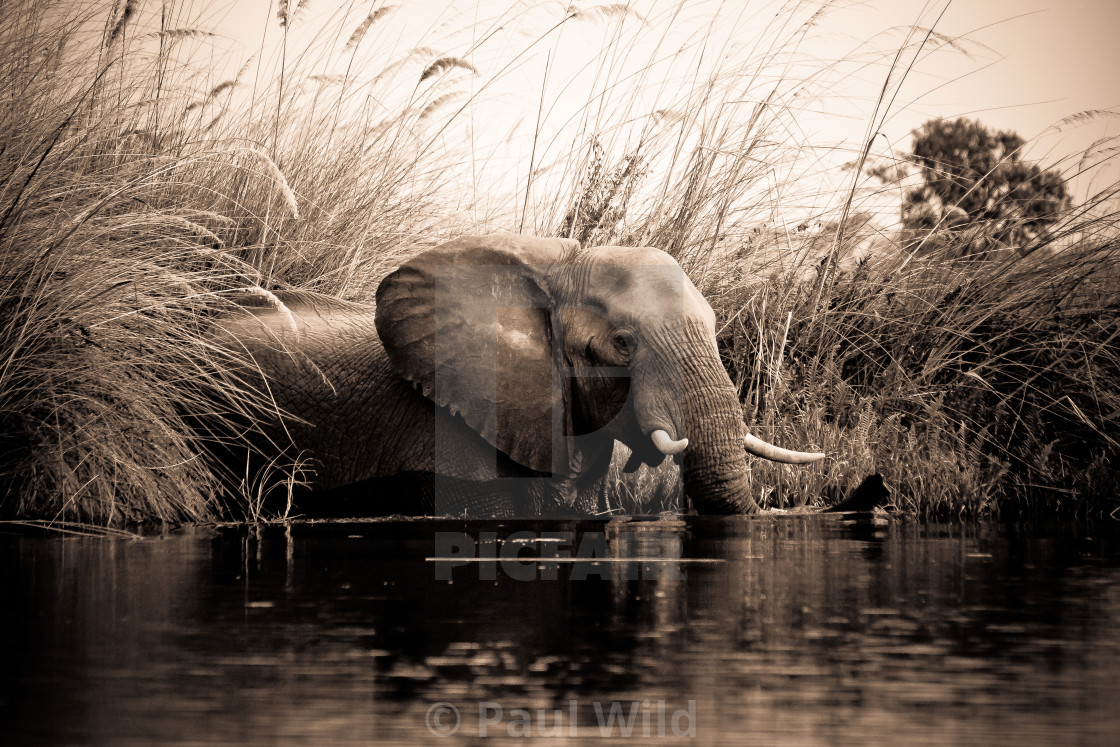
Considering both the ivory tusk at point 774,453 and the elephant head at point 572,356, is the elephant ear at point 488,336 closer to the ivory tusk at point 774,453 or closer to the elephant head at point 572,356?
the elephant head at point 572,356

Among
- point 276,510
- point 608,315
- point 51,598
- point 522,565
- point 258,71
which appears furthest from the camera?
point 258,71

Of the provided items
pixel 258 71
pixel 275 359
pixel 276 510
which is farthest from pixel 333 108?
pixel 276 510

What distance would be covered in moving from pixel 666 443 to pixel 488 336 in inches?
37.2

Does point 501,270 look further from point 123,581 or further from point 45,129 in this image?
point 123,581

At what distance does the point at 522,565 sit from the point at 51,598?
54.1 inches

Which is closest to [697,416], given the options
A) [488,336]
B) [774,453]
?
[774,453]

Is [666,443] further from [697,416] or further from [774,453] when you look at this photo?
[774,453]

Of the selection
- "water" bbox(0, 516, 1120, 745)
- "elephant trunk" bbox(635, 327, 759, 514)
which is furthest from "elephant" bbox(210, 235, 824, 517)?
"water" bbox(0, 516, 1120, 745)

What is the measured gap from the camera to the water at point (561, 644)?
6.97ft

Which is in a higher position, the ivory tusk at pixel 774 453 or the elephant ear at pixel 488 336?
the elephant ear at pixel 488 336

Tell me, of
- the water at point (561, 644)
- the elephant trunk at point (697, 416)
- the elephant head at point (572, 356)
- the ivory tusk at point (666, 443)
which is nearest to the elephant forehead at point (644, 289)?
the elephant head at point (572, 356)

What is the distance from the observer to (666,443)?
5.45m

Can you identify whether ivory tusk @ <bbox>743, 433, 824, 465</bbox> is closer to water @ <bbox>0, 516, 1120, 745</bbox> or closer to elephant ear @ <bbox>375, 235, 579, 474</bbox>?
elephant ear @ <bbox>375, 235, 579, 474</bbox>

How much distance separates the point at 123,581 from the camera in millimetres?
3768
